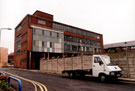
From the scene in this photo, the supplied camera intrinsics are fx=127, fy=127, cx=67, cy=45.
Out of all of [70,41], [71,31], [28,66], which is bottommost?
[28,66]

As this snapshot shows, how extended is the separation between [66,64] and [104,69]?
10695 mm

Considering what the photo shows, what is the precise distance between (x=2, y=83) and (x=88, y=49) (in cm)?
5233

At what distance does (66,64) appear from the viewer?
21984mm

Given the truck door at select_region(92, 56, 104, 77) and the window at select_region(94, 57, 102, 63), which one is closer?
the truck door at select_region(92, 56, 104, 77)

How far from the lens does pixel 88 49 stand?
2260 inches

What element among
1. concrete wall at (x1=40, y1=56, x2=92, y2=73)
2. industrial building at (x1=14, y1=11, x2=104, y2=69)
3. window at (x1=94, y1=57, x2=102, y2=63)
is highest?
industrial building at (x1=14, y1=11, x2=104, y2=69)

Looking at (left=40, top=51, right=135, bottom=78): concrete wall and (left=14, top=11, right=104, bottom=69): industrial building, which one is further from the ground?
(left=14, top=11, right=104, bottom=69): industrial building

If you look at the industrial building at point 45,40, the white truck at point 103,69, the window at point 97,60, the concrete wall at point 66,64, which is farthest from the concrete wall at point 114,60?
the industrial building at point 45,40

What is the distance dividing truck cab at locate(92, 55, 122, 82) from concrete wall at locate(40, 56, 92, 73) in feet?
10.2

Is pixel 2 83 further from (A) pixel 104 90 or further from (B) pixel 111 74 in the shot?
(B) pixel 111 74

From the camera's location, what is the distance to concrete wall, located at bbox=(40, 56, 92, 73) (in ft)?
57.4

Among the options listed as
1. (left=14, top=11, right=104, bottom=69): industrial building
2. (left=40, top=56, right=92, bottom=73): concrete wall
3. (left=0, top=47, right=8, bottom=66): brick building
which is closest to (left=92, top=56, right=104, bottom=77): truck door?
(left=40, top=56, right=92, bottom=73): concrete wall

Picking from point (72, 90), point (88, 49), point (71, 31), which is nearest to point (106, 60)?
point (72, 90)

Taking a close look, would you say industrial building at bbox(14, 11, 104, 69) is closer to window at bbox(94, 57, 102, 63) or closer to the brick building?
window at bbox(94, 57, 102, 63)
